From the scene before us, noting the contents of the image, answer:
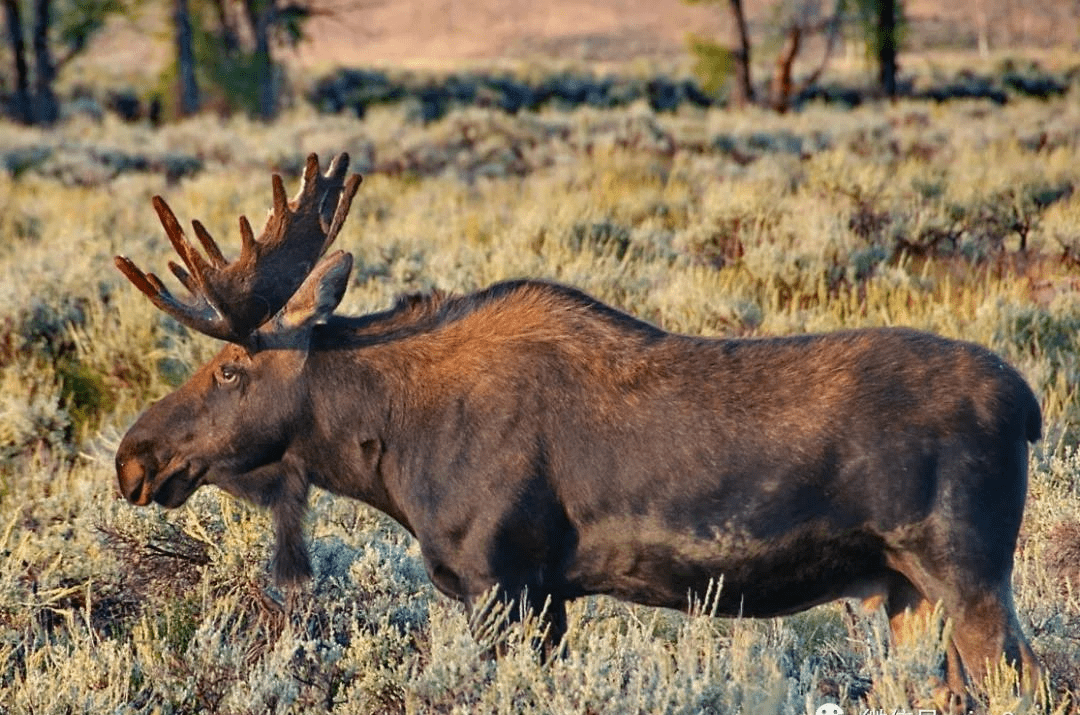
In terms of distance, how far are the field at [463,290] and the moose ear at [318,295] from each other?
3.53 feet

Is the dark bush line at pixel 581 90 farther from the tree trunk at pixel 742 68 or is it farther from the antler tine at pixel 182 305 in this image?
the antler tine at pixel 182 305

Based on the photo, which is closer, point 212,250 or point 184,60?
point 212,250

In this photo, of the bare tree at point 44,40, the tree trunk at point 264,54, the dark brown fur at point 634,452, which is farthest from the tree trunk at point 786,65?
the dark brown fur at point 634,452

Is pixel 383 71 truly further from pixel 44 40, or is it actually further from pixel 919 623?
pixel 919 623

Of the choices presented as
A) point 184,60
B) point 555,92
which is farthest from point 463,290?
point 555,92

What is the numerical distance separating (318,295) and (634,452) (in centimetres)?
125

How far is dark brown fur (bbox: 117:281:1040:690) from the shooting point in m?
4.37

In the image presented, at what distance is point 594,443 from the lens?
15.2ft

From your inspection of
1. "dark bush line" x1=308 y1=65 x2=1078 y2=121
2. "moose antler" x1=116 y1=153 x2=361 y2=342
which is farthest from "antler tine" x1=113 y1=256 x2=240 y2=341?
"dark bush line" x1=308 y1=65 x2=1078 y2=121

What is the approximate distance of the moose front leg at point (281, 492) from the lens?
17.0 ft

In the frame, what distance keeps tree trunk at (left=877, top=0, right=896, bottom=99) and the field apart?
1483 centimetres

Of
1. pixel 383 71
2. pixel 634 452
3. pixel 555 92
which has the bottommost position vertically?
pixel 555 92

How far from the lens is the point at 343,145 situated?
78.7 ft

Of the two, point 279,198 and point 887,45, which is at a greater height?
point 279,198
